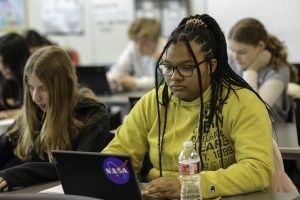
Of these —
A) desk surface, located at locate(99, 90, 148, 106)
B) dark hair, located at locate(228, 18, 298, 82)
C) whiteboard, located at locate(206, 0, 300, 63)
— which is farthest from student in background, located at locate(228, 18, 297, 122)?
desk surface, located at locate(99, 90, 148, 106)

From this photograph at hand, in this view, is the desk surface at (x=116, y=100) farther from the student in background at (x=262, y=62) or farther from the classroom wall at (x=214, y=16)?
the student in background at (x=262, y=62)

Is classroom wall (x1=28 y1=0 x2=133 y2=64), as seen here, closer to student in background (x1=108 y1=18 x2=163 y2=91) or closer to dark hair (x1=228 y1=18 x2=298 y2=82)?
student in background (x1=108 y1=18 x2=163 y2=91)

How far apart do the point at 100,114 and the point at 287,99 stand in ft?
4.93

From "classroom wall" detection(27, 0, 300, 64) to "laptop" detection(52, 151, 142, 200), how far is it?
110 inches

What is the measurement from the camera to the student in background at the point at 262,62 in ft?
11.6

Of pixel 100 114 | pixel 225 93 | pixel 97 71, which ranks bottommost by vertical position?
pixel 97 71

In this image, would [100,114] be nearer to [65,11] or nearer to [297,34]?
[297,34]

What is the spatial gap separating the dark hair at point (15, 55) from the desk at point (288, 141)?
172 centimetres

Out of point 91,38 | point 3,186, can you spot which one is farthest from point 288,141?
point 91,38

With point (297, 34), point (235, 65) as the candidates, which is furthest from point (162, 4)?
point (235, 65)

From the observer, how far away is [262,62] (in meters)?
3.65

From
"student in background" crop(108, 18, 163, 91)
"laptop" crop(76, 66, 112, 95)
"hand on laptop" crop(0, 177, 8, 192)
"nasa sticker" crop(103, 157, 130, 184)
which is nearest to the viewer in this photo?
"nasa sticker" crop(103, 157, 130, 184)

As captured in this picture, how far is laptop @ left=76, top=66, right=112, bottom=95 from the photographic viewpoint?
523cm

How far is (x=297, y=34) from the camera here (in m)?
4.85
